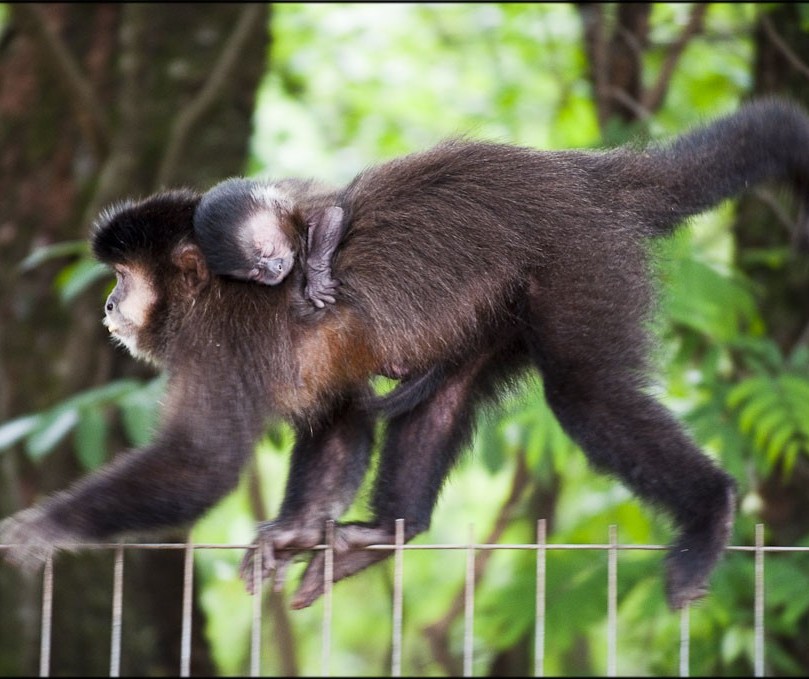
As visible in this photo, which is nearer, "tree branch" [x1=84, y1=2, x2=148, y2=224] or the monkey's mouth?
the monkey's mouth

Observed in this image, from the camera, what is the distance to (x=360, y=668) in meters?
13.3

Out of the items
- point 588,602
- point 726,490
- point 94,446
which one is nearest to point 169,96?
point 94,446

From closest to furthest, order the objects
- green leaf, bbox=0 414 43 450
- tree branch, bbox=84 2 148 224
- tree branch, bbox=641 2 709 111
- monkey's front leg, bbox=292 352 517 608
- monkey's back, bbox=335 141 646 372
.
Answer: monkey's back, bbox=335 141 646 372
monkey's front leg, bbox=292 352 517 608
green leaf, bbox=0 414 43 450
tree branch, bbox=84 2 148 224
tree branch, bbox=641 2 709 111

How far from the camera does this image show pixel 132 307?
4453 millimetres

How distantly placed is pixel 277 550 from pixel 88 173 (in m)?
4.08

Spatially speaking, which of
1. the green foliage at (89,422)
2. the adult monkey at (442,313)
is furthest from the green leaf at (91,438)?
the adult monkey at (442,313)

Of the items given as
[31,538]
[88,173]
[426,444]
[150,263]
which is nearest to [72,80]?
[88,173]

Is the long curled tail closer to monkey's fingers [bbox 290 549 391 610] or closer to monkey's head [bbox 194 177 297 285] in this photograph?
monkey's head [bbox 194 177 297 285]

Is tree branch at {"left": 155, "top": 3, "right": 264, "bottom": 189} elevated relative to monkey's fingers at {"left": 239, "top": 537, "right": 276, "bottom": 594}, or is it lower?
elevated

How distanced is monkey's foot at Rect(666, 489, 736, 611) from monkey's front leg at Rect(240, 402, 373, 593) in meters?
1.26

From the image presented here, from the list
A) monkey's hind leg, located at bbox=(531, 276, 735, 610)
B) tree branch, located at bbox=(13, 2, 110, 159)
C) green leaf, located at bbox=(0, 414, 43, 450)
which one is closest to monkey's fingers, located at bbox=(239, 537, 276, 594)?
monkey's hind leg, located at bbox=(531, 276, 735, 610)

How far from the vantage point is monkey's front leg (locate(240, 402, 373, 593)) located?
457 centimetres

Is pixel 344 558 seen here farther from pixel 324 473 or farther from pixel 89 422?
pixel 89 422

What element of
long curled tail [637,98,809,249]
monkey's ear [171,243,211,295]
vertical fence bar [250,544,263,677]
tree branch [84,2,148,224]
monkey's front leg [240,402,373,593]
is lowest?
vertical fence bar [250,544,263,677]
